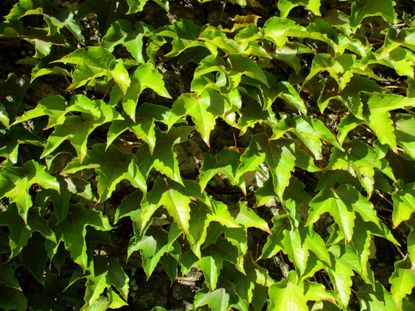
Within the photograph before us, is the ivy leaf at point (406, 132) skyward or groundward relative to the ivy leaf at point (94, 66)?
groundward

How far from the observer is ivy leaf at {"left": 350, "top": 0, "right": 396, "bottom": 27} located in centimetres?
176

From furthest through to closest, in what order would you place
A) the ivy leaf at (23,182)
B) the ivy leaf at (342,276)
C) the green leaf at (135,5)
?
the ivy leaf at (342,276), the green leaf at (135,5), the ivy leaf at (23,182)

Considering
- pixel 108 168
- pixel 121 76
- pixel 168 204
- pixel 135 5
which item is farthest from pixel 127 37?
pixel 168 204

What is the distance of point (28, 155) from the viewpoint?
1717 mm

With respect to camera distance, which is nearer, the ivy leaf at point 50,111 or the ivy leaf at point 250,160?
the ivy leaf at point 50,111

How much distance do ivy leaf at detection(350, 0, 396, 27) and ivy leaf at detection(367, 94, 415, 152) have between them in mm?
303

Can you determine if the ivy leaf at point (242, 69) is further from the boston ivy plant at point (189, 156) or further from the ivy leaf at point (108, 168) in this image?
the ivy leaf at point (108, 168)

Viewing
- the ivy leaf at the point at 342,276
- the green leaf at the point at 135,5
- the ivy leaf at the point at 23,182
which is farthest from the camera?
the ivy leaf at the point at 342,276

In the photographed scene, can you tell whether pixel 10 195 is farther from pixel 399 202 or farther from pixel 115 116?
pixel 399 202

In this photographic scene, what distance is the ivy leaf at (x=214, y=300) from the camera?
1732 millimetres

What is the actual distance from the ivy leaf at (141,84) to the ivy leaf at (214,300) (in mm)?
696

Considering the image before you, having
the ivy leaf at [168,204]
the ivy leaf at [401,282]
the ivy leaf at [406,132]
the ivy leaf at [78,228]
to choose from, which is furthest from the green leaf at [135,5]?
the ivy leaf at [401,282]

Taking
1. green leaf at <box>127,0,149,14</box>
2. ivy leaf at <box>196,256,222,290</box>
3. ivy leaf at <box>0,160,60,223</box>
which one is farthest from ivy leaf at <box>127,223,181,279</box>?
green leaf at <box>127,0,149,14</box>

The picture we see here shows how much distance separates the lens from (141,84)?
60.0 inches
